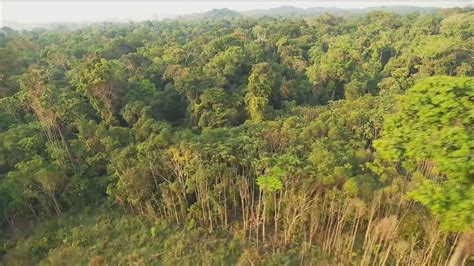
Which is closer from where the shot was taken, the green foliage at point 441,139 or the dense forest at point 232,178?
the green foliage at point 441,139

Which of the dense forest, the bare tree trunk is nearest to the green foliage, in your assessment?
the dense forest

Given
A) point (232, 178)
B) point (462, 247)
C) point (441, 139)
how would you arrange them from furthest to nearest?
point (232, 178) < point (462, 247) < point (441, 139)

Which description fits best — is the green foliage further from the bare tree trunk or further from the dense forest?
the bare tree trunk

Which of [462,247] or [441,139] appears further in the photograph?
[462,247]

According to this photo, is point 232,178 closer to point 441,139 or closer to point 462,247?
point 462,247

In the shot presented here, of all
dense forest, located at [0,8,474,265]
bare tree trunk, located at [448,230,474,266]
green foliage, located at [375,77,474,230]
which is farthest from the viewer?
bare tree trunk, located at [448,230,474,266]

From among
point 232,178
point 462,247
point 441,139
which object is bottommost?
point 232,178

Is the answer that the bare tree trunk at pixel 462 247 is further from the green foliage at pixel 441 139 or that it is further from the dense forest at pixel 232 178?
the green foliage at pixel 441 139

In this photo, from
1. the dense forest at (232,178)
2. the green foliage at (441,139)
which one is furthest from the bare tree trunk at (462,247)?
the green foliage at (441,139)

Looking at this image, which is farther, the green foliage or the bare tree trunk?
the bare tree trunk

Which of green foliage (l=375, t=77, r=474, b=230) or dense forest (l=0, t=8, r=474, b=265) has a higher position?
green foliage (l=375, t=77, r=474, b=230)

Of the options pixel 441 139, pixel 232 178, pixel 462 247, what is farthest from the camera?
pixel 232 178

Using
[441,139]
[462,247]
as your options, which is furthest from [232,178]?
[441,139]

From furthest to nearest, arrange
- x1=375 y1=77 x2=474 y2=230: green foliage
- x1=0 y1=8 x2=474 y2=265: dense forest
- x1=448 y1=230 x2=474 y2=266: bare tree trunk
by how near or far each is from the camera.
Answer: x1=448 y1=230 x2=474 y2=266: bare tree trunk < x1=0 y1=8 x2=474 y2=265: dense forest < x1=375 y1=77 x2=474 y2=230: green foliage
